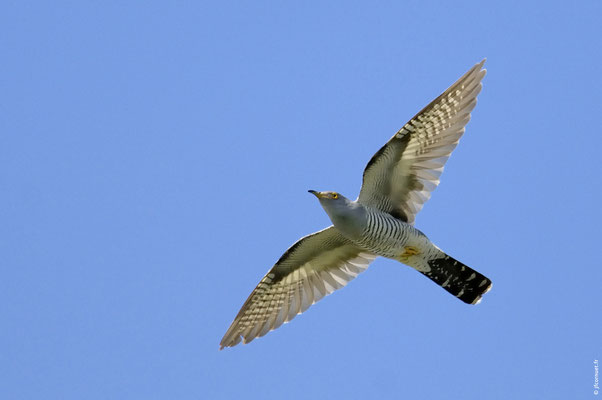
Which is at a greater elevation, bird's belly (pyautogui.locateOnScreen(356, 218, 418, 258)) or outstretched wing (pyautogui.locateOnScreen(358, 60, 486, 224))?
outstretched wing (pyautogui.locateOnScreen(358, 60, 486, 224))

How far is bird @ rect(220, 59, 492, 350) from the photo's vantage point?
11.1 meters

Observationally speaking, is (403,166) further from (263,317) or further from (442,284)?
(263,317)

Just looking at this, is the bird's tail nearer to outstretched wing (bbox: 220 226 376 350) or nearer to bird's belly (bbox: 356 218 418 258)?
bird's belly (bbox: 356 218 418 258)

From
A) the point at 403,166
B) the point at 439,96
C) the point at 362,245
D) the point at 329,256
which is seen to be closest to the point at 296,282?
the point at 329,256

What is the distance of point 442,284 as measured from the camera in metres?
11.8

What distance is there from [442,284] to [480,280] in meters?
0.50

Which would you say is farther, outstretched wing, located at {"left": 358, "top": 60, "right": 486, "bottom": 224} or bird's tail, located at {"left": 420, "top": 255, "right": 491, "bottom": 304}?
bird's tail, located at {"left": 420, "top": 255, "right": 491, "bottom": 304}

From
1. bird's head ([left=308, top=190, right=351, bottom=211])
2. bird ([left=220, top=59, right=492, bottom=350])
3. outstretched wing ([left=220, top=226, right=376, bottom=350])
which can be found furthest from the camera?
outstretched wing ([left=220, top=226, right=376, bottom=350])

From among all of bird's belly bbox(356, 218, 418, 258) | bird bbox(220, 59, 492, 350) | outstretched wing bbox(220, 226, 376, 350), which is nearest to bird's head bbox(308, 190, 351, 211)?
bird bbox(220, 59, 492, 350)

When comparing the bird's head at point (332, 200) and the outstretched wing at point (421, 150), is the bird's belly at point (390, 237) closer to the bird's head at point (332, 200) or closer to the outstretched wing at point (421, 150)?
the outstretched wing at point (421, 150)

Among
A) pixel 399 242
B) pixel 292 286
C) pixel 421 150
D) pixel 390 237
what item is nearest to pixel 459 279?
pixel 399 242

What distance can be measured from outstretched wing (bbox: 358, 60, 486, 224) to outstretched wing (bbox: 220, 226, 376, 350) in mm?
1166

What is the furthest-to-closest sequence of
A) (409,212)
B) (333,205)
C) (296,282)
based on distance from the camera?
1. (296,282)
2. (409,212)
3. (333,205)

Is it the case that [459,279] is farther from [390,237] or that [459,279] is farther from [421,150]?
[421,150]
